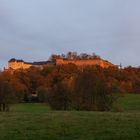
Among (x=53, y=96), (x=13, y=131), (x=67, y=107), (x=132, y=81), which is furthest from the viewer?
(x=132, y=81)

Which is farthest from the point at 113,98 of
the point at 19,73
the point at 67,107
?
the point at 19,73

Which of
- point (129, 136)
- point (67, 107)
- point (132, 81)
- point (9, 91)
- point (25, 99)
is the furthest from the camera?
point (132, 81)

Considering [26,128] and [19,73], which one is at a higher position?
[19,73]

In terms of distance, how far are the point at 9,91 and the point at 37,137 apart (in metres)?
42.6

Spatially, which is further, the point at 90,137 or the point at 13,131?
the point at 13,131

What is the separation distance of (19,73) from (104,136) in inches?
4420

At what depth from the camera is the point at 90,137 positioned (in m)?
14.7

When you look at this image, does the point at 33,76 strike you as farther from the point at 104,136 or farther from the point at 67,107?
the point at 104,136

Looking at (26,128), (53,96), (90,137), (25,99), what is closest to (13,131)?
(26,128)

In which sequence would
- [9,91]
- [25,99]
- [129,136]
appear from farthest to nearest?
[25,99] → [9,91] → [129,136]

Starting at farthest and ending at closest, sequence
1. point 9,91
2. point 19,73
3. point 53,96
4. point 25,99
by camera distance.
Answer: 1. point 19,73
2. point 25,99
3. point 9,91
4. point 53,96

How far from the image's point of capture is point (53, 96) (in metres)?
50.2

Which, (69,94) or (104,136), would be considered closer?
(104,136)

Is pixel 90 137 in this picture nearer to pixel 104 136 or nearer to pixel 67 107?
pixel 104 136
